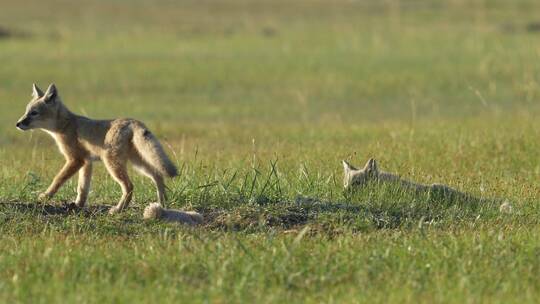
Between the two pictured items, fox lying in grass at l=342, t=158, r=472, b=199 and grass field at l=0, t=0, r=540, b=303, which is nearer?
grass field at l=0, t=0, r=540, b=303

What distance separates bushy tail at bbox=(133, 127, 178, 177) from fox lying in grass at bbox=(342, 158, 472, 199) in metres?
1.65

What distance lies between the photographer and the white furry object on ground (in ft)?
28.2

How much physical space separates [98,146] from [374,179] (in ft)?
8.18

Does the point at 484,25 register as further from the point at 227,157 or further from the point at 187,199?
the point at 187,199

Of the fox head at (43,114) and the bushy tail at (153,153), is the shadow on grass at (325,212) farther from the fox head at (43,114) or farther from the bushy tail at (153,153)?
the fox head at (43,114)

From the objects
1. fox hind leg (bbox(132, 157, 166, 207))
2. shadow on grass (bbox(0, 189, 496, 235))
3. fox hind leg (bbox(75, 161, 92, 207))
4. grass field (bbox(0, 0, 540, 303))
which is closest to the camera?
grass field (bbox(0, 0, 540, 303))

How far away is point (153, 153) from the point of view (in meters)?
9.10

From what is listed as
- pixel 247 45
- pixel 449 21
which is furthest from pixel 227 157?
pixel 449 21

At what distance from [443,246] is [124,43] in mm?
28521

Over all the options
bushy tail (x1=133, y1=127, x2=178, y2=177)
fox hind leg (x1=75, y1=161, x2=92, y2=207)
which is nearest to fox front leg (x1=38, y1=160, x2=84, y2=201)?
fox hind leg (x1=75, y1=161, x2=92, y2=207)

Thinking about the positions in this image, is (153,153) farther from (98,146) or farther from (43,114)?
(43,114)

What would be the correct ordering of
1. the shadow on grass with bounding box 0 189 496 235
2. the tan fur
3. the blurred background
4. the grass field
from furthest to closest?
the blurred background, the tan fur, the shadow on grass with bounding box 0 189 496 235, the grass field

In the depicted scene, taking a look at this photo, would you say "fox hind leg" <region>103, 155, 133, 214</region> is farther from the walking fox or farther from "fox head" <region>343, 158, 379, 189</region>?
"fox head" <region>343, 158, 379, 189</region>

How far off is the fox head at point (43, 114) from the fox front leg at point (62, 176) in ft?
1.48
